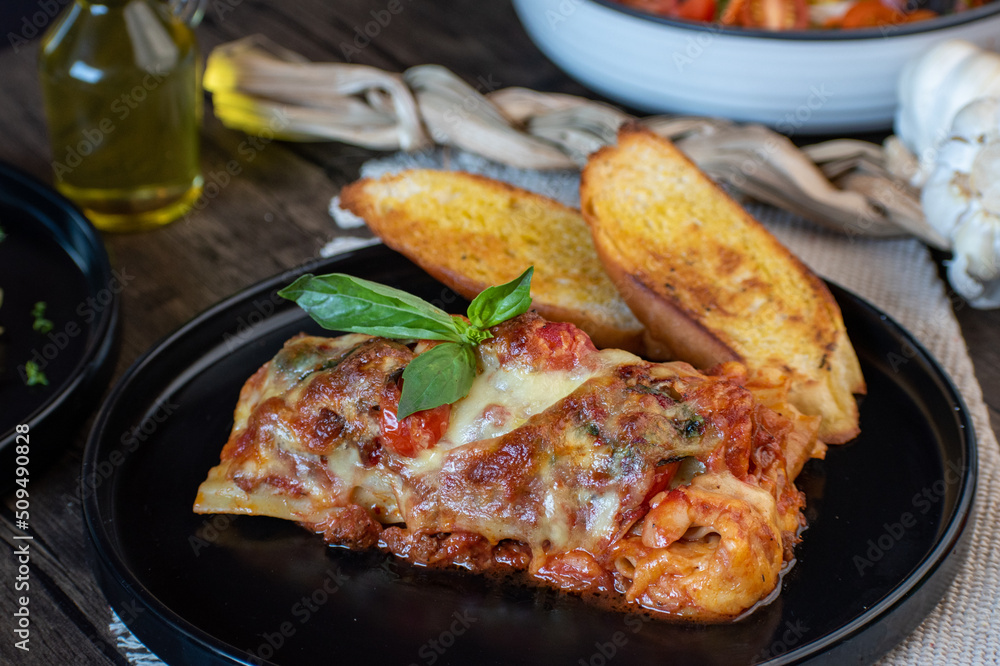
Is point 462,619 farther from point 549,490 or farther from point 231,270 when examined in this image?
point 231,270

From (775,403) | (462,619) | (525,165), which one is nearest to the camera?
(462,619)

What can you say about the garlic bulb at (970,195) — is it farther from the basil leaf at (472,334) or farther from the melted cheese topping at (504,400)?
the basil leaf at (472,334)

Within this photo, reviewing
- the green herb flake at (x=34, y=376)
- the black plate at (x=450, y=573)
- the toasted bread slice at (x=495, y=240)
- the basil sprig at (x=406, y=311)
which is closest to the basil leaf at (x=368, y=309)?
the basil sprig at (x=406, y=311)

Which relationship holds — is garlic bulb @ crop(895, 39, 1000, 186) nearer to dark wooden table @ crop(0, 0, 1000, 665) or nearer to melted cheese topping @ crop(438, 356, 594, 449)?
dark wooden table @ crop(0, 0, 1000, 665)

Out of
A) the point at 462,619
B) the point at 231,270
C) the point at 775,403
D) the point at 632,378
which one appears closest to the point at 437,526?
the point at 462,619

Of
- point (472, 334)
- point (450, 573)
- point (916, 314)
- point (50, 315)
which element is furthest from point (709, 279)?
point (50, 315)

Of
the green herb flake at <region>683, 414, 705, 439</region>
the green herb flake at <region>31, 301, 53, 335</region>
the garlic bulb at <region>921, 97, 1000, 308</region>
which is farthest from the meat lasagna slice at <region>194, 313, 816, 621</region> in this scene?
the garlic bulb at <region>921, 97, 1000, 308</region>
